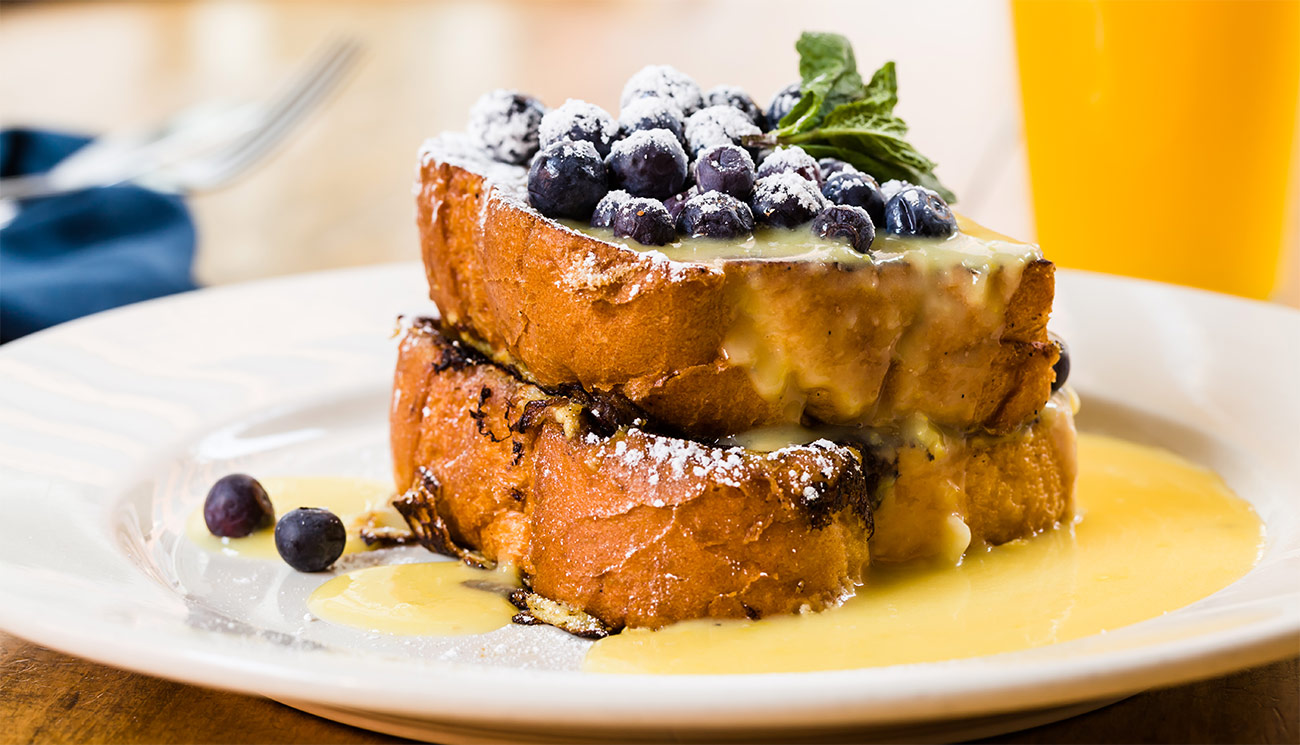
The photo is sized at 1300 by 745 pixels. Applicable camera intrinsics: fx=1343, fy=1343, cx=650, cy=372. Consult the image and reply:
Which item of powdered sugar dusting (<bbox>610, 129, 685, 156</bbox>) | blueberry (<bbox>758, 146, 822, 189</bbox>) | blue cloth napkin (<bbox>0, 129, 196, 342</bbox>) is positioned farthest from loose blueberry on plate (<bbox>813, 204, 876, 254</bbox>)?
blue cloth napkin (<bbox>0, 129, 196, 342</bbox>)

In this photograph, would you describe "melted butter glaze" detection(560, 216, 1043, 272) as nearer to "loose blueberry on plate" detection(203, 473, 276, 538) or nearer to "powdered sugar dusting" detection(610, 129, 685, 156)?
"powdered sugar dusting" detection(610, 129, 685, 156)

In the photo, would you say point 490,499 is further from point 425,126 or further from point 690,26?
point 690,26

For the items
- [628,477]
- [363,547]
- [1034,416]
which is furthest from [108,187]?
[1034,416]

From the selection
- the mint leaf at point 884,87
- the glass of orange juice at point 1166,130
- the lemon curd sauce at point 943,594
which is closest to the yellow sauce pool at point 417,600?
the lemon curd sauce at point 943,594

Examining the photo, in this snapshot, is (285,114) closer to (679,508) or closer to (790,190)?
(790,190)

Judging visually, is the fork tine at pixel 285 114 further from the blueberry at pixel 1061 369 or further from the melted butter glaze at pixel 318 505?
the blueberry at pixel 1061 369

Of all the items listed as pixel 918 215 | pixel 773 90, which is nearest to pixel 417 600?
pixel 918 215
